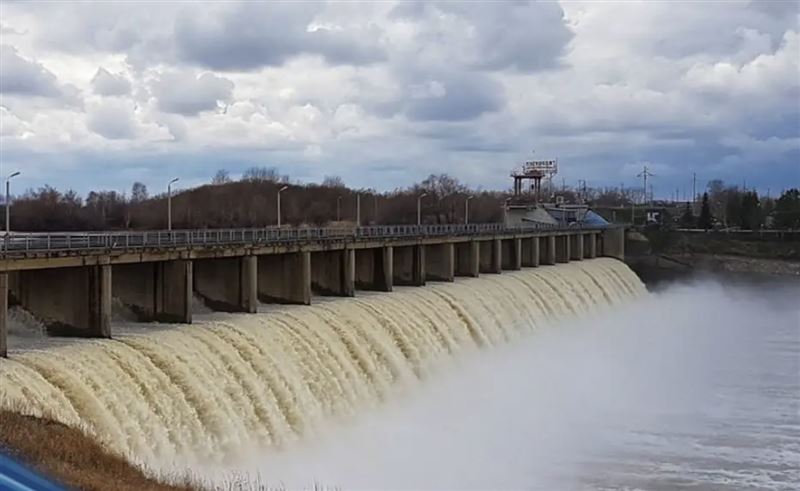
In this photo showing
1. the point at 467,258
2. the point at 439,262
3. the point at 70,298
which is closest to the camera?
the point at 70,298

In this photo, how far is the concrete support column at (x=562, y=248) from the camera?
2997 inches

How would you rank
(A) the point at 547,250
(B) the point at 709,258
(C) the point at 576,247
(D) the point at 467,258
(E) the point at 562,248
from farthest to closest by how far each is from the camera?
1. (B) the point at 709,258
2. (C) the point at 576,247
3. (E) the point at 562,248
4. (A) the point at 547,250
5. (D) the point at 467,258

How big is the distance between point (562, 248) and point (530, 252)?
25.6 feet

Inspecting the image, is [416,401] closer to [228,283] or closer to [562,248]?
[228,283]

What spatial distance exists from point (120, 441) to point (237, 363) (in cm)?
588

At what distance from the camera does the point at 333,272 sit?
138 ft

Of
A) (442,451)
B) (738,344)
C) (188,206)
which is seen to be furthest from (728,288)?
(442,451)

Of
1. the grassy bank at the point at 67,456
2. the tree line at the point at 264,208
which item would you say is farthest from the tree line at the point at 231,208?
the grassy bank at the point at 67,456

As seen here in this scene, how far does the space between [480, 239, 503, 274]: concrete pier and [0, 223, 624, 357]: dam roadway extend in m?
1.94

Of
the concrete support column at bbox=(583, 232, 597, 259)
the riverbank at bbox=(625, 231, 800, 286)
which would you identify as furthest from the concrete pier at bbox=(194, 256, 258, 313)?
the riverbank at bbox=(625, 231, 800, 286)

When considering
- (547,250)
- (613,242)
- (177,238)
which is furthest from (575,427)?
(613,242)

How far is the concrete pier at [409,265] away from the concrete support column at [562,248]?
1079 inches

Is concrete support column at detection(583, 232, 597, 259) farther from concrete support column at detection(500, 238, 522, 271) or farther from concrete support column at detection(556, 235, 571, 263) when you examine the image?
concrete support column at detection(500, 238, 522, 271)

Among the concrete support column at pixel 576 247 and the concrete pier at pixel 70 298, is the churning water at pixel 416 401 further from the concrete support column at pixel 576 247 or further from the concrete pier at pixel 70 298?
the concrete support column at pixel 576 247
